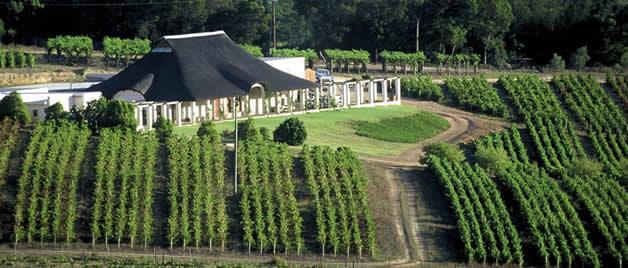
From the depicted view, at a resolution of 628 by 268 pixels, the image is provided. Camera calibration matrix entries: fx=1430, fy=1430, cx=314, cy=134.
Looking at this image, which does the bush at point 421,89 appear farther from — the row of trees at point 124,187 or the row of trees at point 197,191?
the row of trees at point 124,187

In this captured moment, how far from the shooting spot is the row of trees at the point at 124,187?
40312mm

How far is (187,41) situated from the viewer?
56438mm

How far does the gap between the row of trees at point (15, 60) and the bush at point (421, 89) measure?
17.5 meters

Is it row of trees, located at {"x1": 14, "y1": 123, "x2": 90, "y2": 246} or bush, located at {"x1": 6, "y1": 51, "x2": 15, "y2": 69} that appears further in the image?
bush, located at {"x1": 6, "y1": 51, "x2": 15, "y2": 69}

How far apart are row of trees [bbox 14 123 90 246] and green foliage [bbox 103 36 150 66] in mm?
22868

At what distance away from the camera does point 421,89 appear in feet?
220

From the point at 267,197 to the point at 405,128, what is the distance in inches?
613

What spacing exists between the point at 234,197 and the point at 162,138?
495cm

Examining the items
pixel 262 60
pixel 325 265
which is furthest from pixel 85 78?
pixel 325 265

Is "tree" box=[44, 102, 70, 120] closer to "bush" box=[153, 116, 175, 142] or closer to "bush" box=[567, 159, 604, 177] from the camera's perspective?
"bush" box=[153, 116, 175, 142]

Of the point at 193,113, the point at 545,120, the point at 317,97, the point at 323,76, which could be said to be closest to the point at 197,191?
the point at 193,113

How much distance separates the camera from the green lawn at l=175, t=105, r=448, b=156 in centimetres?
5172

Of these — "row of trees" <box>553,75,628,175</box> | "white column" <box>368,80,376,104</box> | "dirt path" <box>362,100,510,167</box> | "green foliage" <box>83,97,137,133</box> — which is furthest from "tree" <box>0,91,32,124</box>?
"row of trees" <box>553,75,628,175</box>

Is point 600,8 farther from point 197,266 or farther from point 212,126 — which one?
point 197,266
